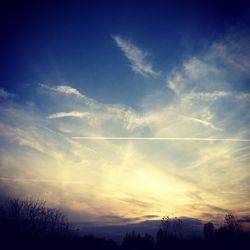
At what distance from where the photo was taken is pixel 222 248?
185 feet

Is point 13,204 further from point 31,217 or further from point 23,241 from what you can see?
point 23,241

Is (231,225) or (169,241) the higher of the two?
(231,225)

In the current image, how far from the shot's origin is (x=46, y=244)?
59156 millimetres

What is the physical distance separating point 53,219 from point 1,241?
228 feet

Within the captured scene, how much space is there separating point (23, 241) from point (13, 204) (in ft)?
152

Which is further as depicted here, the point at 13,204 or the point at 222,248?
the point at 13,204

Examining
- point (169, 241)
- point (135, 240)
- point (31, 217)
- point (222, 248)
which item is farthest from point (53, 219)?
point (222, 248)

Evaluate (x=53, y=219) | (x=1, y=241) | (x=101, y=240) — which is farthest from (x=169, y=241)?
(x=53, y=219)

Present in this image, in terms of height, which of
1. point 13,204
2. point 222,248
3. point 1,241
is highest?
point 13,204

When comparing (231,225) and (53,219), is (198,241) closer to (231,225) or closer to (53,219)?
(231,225)

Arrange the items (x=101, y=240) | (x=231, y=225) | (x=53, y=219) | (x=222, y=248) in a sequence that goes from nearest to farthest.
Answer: (x=222, y=248) → (x=101, y=240) → (x=231, y=225) → (x=53, y=219)

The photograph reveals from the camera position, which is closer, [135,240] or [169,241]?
[169,241]

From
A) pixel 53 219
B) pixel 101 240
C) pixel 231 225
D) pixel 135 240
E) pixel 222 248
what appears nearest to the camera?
pixel 222 248

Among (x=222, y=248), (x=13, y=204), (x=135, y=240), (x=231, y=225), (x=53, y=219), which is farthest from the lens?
(x=53, y=219)
